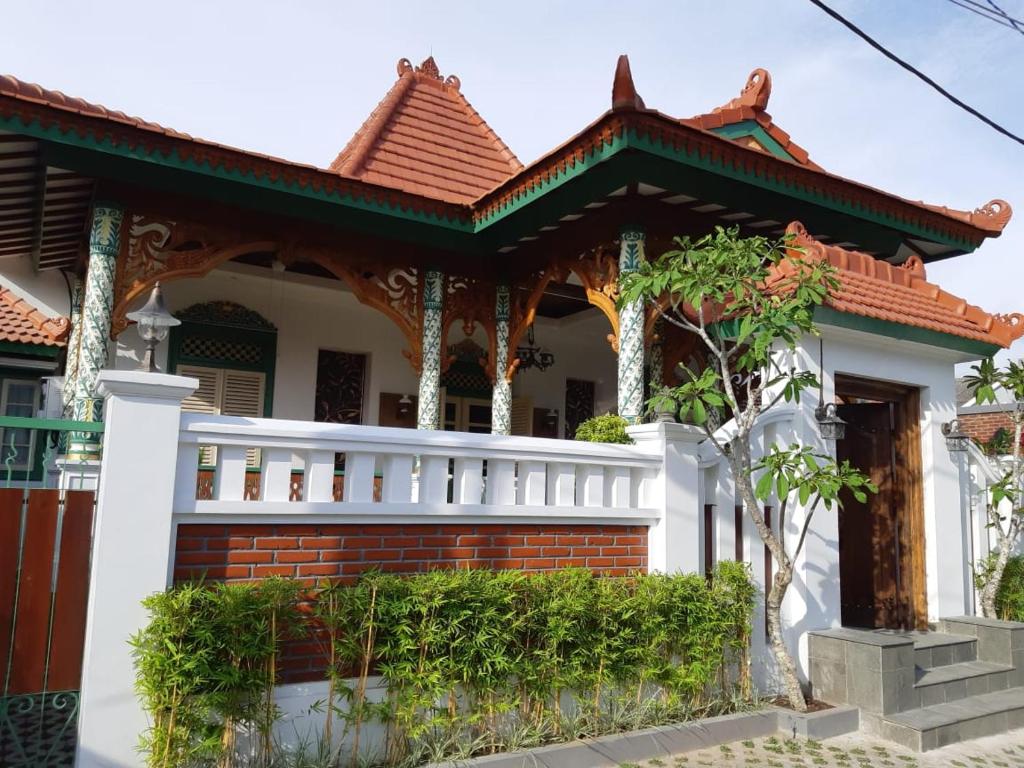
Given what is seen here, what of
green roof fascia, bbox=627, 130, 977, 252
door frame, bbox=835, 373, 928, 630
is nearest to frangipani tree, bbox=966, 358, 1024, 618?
door frame, bbox=835, 373, 928, 630

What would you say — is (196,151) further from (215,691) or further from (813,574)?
(813,574)

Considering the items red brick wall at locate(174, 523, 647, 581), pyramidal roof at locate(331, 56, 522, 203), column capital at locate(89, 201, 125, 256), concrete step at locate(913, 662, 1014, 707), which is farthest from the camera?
pyramidal roof at locate(331, 56, 522, 203)

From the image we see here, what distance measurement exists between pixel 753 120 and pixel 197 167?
5279mm

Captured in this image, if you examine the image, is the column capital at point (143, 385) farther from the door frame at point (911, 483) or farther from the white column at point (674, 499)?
the door frame at point (911, 483)

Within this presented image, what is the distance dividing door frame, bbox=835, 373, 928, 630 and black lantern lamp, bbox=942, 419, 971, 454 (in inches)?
8.0

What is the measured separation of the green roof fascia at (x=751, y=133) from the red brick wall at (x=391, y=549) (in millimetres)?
4557

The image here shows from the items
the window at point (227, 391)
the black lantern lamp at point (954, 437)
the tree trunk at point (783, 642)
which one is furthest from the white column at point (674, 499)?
the window at point (227, 391)

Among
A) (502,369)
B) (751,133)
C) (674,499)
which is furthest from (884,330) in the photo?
(502,369)

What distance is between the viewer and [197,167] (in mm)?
5898

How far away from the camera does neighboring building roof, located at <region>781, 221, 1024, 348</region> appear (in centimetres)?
540

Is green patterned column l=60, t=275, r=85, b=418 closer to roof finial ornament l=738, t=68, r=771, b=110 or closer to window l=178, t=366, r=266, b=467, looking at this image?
window l=178, t=366, r=266, b=467

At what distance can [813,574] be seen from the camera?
514 centimetres

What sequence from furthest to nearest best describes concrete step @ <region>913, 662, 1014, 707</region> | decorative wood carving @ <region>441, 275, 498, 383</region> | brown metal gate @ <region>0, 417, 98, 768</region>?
decorative wood carving @ <region>441, 275, 498, 383</region> < concrete step @ <region>913, 662, 1014, 707</region> < brown metal gate @ <region>0, 417, 98, 768</region>

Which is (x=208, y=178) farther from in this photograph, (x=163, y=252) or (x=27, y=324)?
(x=27, y=324)
